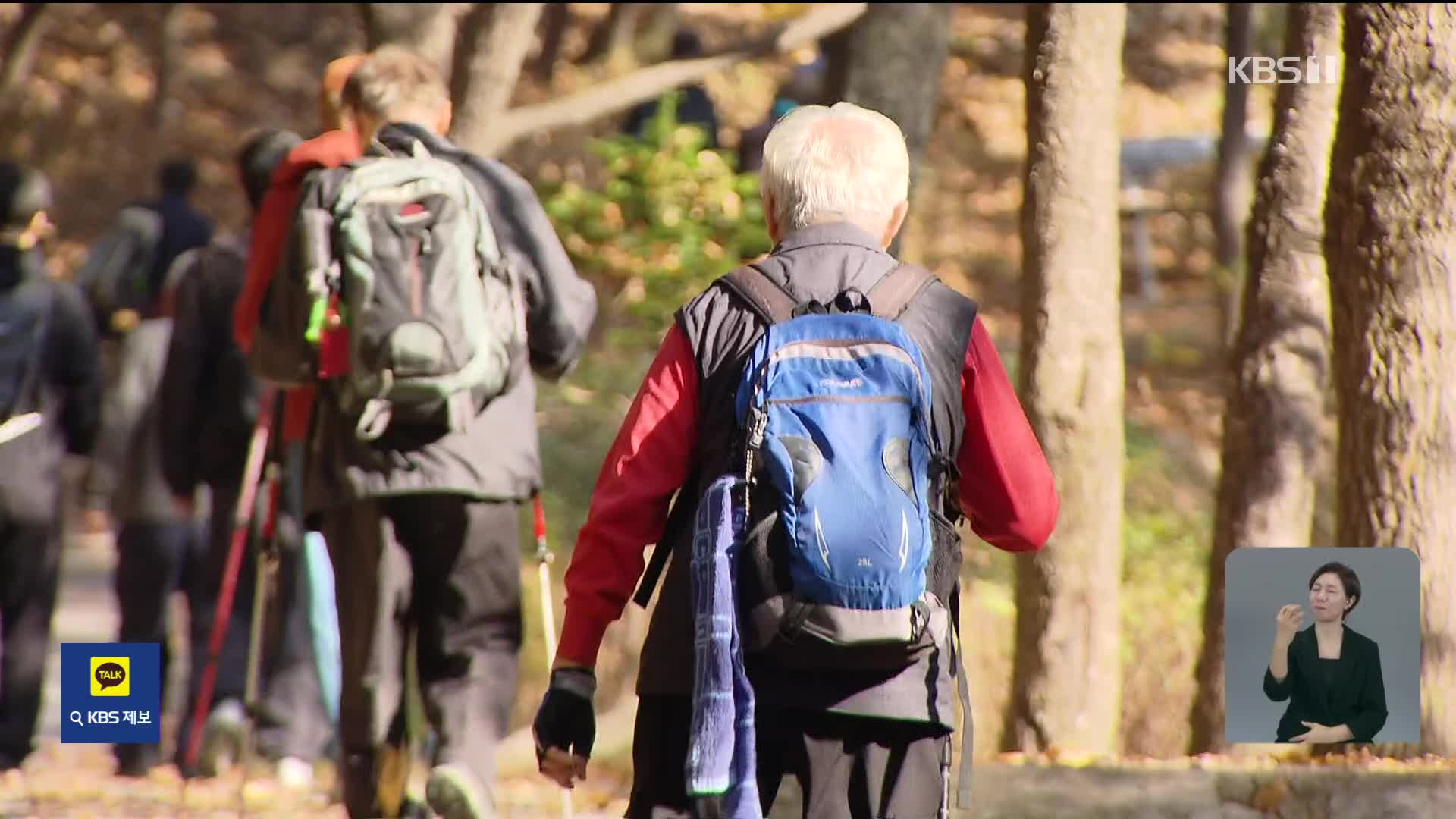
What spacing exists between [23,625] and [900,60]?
13.9ft

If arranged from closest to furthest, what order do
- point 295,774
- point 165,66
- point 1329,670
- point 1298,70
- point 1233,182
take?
point 1329,670 → point 295,774 → point 1298,70 → point 1233,182 → point 165,66

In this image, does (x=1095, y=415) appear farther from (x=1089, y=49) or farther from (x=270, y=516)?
(x=270, y=516)

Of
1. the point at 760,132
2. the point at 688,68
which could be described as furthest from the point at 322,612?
the point at 760,132

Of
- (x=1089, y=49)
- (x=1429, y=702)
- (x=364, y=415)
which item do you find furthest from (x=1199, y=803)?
(x=1089, y=49)

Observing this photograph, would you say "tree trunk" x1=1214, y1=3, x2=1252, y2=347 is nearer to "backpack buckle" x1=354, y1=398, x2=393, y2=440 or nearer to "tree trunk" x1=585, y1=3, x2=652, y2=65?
"tree trunk" x1=585, y1=3, x2=652, y2=65

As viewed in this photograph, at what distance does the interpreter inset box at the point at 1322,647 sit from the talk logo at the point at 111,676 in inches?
140

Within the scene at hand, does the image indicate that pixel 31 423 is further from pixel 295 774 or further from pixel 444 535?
pixel 444 535

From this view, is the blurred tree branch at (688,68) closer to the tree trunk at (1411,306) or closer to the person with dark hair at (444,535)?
the tree trunk at (1411,306)

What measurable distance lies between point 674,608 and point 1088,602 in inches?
158

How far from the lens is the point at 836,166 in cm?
328

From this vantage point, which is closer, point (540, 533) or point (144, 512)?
point (540, 533)

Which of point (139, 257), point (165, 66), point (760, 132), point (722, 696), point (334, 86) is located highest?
point (165, 66)

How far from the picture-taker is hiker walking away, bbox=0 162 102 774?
6.79m

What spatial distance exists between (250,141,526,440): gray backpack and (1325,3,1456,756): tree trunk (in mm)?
2386
